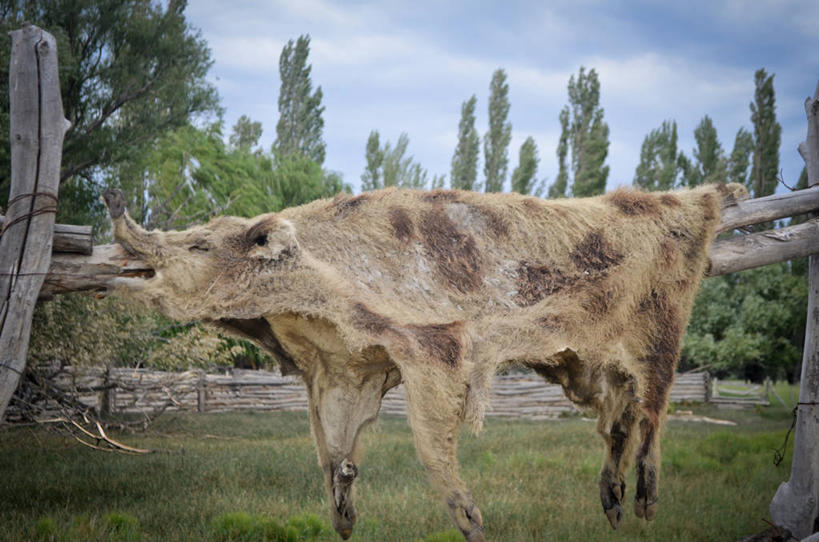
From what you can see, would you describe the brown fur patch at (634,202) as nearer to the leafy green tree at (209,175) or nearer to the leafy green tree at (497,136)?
the leafy green tree at (209,175)

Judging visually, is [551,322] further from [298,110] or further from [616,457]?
[298,110]

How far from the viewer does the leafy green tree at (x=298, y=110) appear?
24469mm

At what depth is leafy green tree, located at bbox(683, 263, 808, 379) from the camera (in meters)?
19.7

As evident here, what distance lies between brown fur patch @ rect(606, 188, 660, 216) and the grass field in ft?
8.90

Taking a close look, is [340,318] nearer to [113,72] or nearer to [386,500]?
[386,500]

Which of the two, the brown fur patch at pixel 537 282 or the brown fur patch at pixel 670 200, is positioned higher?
the brown fur patch at pixel 670 200

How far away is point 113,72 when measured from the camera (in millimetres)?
9703

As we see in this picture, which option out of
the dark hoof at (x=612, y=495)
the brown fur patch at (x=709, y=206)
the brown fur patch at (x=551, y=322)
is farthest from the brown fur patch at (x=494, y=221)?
the dark hoof at (x=612, y=495)

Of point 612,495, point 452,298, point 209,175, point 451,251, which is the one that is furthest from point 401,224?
point 209,175

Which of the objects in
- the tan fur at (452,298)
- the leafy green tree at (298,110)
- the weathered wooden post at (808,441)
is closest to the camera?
the tan fur at (452,298)

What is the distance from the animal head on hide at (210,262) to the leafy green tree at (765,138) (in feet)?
48.7

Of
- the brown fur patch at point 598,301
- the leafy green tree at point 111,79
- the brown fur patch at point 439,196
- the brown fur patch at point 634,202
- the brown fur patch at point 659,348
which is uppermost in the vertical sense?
the leafy green tree at point 111,79

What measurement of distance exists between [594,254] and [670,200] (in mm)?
867

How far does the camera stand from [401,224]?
12.3 ft
